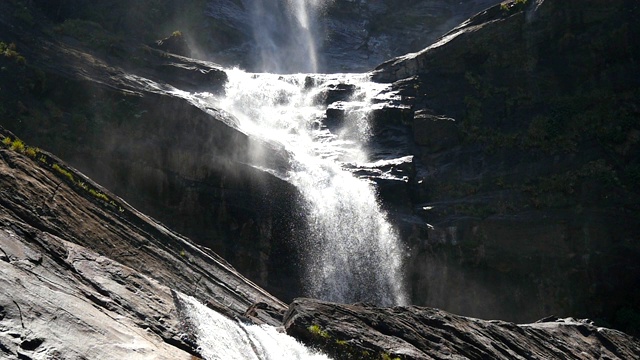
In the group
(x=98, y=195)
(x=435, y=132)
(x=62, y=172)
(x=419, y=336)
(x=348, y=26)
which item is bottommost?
(x=419, y=336)

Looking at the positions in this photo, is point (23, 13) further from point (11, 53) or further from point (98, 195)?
point (98, 195)

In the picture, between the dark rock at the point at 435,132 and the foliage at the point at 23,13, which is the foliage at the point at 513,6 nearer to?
the dark rock at the point at 435,132

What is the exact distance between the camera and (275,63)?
55.4 meters

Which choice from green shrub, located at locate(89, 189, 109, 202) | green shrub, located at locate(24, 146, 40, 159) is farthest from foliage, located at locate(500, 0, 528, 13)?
green shrub, located at locate(24, 146, 40, 159)

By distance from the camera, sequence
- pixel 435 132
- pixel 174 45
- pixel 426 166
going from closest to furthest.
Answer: pixel 426 166
pixel 435 132
pixel 174 45

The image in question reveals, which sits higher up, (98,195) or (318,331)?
(98,195)

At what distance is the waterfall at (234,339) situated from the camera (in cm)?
1287

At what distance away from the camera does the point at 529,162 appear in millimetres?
32406

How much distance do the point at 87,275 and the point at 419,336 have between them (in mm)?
8435

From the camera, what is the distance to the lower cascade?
28.4 m

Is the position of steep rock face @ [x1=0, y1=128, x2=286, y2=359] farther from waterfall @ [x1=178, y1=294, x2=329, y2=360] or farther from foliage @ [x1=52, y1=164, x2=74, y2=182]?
→ waterfall @ [x1=178, y1=294, x2=329, y2=360]

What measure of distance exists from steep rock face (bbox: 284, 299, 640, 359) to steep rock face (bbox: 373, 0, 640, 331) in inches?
286

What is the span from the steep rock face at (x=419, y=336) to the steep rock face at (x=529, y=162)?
Result: 7261 millimetres

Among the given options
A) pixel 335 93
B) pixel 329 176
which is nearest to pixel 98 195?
pixel 329 176
